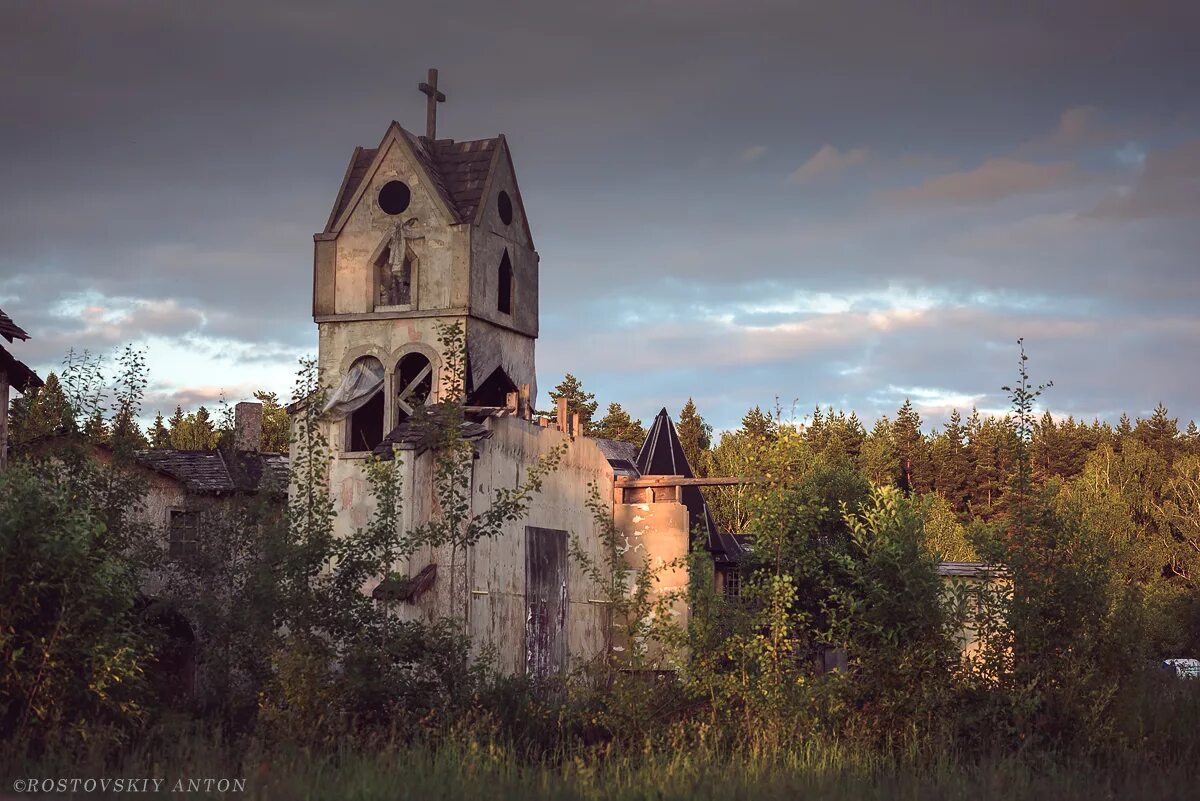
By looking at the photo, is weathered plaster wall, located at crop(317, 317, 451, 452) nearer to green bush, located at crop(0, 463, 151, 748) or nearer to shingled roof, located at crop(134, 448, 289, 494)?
shingled roof, located at crop(134, 448, 289, 494)

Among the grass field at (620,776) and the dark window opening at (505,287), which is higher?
the dark window opening at (505,287)

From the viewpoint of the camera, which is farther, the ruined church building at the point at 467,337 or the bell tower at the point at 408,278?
the bell tower at the point at 408,278

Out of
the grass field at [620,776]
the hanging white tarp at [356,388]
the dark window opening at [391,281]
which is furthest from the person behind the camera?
the dark window opening at [391,281]

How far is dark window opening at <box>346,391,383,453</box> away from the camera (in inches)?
1041

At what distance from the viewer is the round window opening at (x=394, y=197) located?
2639 centimetres

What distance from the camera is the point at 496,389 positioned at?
2744 centimetres

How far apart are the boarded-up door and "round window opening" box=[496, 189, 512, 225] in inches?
263

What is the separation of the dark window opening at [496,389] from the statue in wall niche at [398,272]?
2366 mm

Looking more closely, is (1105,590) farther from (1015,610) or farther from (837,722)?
(837,722)

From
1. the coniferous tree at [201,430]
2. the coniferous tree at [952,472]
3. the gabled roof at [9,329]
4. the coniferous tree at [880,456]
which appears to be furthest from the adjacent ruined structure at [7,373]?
the coniferous tree at [952,472]

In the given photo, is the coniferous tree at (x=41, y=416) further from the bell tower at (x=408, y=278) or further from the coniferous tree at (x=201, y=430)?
the coniferous tree at (x=201, y=430)

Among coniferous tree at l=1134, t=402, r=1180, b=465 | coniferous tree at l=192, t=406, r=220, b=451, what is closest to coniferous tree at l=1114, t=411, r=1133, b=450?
coniferous tree at l=1134, t=402, r=1180, b=465

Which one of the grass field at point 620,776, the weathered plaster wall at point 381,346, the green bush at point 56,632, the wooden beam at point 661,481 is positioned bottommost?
the grass field at point 620,776

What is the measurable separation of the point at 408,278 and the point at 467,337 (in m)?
1.98
